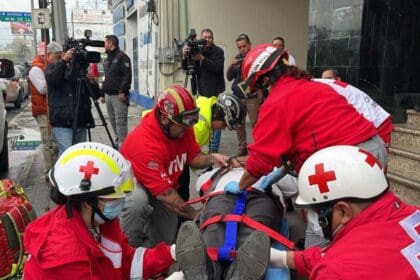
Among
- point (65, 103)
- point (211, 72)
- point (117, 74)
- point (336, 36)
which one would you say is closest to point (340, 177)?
point (65, 103)

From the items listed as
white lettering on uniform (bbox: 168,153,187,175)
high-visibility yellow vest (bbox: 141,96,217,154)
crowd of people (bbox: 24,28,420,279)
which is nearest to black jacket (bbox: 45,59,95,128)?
high-visibility yellow vest (bbox: 141,96,217,154)

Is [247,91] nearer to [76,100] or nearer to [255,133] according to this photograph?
[255,133]

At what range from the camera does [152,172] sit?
3199 millimetres

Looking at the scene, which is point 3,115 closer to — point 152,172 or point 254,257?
point 152,172

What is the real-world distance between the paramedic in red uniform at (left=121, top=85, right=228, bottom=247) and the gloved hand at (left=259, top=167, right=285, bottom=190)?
40 centimetres

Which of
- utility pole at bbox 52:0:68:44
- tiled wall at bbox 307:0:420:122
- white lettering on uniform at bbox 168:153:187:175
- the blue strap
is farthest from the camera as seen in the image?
utility pole at bbox 52:0:68:44

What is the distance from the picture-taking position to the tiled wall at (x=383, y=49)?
552 cm

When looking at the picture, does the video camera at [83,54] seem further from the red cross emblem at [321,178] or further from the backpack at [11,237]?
the red cross emblem at [321,178]

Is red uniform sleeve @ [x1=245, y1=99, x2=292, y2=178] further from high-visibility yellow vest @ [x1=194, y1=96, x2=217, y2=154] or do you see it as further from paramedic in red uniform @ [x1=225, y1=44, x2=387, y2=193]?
high-visibility yellow vest @ [x1=194, y1=96, x2=217, y2=154]

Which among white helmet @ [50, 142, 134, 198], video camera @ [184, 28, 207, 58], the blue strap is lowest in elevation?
the blue strap

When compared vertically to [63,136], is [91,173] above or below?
above

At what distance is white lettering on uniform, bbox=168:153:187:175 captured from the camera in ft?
11.3

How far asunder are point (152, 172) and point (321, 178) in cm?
155

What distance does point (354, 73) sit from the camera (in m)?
5.68
